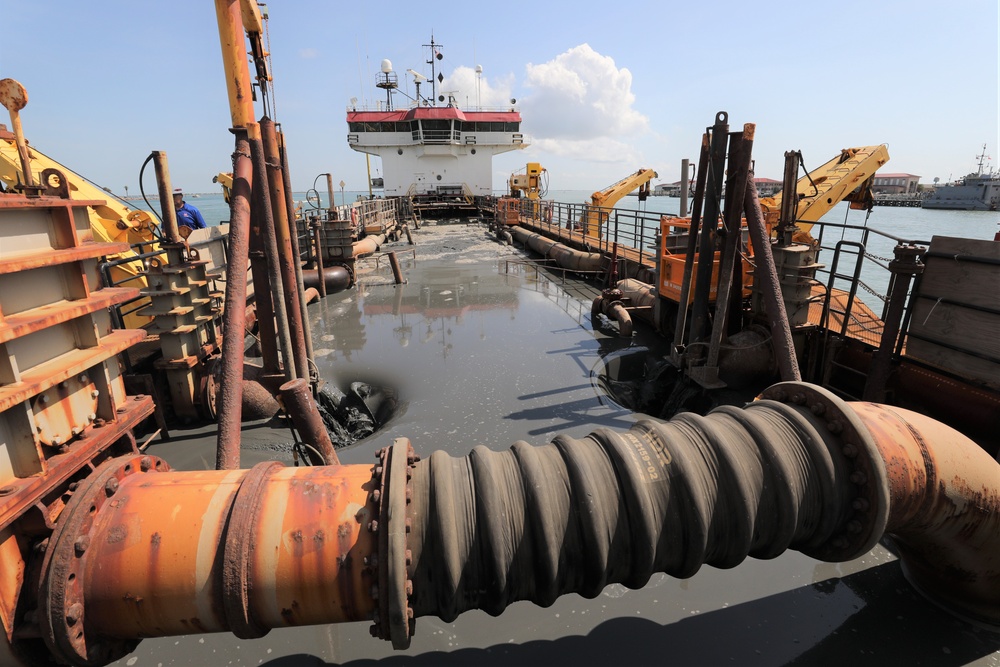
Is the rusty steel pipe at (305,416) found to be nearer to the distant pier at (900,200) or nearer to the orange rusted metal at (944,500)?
the orange rusted metal at (944,500)

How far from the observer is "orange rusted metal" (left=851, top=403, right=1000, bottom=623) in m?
2.52

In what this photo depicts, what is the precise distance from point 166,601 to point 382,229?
22352 mm

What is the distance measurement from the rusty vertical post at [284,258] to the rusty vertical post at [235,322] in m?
0.90

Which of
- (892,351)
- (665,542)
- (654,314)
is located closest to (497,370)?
(654,314)

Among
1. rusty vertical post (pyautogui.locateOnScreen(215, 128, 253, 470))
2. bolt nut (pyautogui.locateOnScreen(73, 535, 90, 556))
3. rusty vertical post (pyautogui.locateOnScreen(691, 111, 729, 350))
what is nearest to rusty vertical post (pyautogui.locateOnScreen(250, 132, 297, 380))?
rusty vertical post (pyautogui.locateOnScreen(215, 128, 253, 470))

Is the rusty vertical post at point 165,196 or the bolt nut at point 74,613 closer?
the bolt nut at point 74,613

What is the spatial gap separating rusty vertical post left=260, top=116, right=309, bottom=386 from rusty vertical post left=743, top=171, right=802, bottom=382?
17.3 feet

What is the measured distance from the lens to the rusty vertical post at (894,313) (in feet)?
16.3

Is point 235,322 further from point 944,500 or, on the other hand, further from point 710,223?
point 710,223

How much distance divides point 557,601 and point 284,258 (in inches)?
182

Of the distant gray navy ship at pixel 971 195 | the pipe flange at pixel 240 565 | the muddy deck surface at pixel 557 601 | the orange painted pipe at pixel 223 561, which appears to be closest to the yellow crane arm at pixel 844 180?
the muddy deck surface at pixel 557 601

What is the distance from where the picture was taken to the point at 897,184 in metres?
109

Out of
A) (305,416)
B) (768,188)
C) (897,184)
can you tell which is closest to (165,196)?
(305,416)

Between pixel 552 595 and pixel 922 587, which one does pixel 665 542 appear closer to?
pixel 552 595
